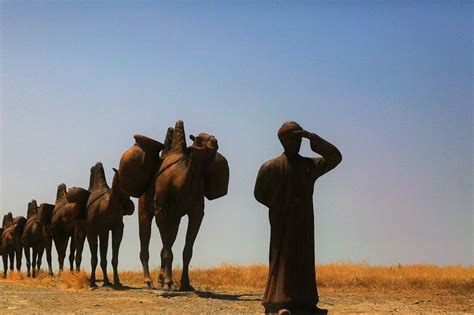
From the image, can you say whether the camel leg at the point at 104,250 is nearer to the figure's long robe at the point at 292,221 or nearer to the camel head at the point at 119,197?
the camel head at the point at 119,197

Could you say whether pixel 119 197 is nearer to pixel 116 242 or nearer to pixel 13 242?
pixel 116 242

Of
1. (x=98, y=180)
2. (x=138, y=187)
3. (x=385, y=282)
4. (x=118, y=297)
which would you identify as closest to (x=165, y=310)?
(x=118, y=297)

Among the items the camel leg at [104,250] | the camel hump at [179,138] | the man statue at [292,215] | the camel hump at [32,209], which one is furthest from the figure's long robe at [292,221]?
the camel hump at [32,209]

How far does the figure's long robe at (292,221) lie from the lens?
11.1 m

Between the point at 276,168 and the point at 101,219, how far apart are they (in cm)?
961

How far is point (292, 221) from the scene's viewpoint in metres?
11.2

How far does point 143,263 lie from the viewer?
19.5 m

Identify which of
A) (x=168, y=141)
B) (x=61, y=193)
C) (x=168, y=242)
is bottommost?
(x=168, y=242)

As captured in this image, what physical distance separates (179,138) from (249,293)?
4.15 m

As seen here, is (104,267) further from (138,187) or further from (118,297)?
(118,297)

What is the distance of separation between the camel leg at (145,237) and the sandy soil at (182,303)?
2.13 meters

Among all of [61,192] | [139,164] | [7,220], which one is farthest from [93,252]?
[7,220]

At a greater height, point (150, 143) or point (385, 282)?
point (150, 143)

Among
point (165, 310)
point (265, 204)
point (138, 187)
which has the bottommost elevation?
point (165, 310)
